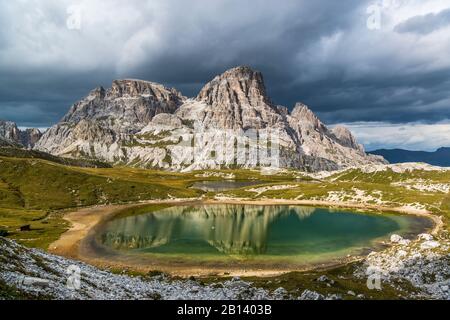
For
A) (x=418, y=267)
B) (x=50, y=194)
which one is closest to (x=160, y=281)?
(x=418, y=267)

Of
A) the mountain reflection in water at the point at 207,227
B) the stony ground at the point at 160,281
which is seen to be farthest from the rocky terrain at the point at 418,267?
the mountain reflection in water at the point at 207,227

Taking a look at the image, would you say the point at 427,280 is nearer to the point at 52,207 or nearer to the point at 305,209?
the point at 305,209

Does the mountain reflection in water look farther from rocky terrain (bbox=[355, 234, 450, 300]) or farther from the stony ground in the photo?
the stony ground

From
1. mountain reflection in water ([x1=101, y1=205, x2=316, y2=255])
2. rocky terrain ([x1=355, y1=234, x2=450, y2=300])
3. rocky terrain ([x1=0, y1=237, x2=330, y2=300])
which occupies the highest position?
rocky terrain ([x1=0, y1=237, x2=330, y2=300])

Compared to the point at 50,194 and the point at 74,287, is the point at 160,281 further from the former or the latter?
the point at 50,194

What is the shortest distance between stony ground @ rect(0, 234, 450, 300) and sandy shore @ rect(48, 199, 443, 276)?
12780 millimetres

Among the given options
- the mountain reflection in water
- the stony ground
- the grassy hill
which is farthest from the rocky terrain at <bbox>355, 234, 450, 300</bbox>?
the grassy hill

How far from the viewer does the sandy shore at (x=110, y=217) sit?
65.4 metres

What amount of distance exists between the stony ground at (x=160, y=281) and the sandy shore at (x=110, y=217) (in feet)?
41.9

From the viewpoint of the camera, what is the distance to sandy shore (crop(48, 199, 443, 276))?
65.4 meters

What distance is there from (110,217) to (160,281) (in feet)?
296

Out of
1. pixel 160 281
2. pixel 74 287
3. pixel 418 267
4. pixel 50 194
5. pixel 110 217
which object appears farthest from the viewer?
pixel 50 194

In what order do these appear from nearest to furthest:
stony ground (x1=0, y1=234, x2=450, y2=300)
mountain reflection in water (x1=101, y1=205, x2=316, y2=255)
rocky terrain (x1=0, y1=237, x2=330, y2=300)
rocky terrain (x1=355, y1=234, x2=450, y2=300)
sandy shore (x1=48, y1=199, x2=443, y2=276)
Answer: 1. rocky terrain (x1=0, y1=237, x2=330, y2=300)
2. stony ground (x1=0, y1=234, x2=450, y2=300)
3. rocky terrain (x1=355, y1=234, x2=450, y2=300)
4. sandy shore (x1=48, y1=199, x2=443, y2=276)
5. mountain reflection in water (x1=101, y1=205, x2=316, y2=255)

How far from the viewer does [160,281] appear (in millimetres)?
51156
